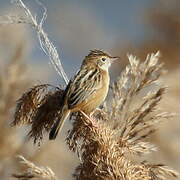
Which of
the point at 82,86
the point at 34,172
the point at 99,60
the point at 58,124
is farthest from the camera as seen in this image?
the point at 99,60

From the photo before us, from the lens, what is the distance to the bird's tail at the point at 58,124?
8.78 feet

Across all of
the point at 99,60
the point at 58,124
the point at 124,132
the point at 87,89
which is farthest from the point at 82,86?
the point at 124,132

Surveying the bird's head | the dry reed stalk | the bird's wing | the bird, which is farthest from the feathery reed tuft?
the bird's head

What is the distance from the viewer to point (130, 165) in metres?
2.11

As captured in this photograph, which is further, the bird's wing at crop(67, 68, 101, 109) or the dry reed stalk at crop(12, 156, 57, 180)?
the bird's wing at crop(67, 68, 101, 109)

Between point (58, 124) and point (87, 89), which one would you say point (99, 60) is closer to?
point (87, 89)

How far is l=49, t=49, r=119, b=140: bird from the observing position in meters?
2.81

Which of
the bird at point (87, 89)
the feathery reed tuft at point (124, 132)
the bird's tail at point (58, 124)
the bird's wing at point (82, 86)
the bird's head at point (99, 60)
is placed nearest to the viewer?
the feathery reed tuft at point (124, 132)

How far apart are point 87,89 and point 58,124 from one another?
1.27 feet

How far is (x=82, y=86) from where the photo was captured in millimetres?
3092

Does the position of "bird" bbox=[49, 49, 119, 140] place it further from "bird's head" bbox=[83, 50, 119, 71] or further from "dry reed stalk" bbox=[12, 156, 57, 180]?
"dry reed stalk" bbox=[12, 156, 57, 180]

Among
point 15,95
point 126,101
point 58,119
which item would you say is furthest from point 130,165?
point 15,95

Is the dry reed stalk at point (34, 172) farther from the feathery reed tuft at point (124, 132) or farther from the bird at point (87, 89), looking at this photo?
the bird at point (87, 89)

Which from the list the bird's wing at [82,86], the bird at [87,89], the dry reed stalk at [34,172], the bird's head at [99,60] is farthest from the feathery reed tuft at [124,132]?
the bird's head at [99,60]
